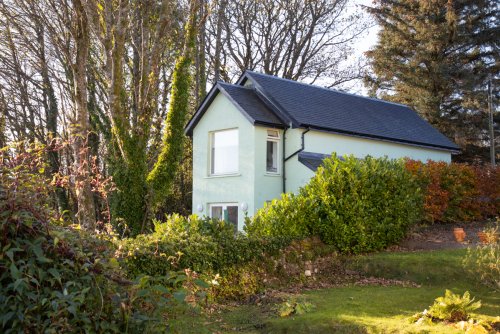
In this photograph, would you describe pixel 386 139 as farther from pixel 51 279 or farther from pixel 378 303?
pixel 51 279

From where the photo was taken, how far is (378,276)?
41.2 feet

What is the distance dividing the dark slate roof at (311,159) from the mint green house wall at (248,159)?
0.16m

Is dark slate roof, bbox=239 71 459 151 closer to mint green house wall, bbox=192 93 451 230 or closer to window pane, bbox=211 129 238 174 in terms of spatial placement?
mint green house wall, bbox=192 93 451 230

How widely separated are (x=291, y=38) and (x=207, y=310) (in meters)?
27.4

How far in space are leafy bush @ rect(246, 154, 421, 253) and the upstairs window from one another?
6.39 meters

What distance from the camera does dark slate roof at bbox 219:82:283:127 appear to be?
66.9 feet

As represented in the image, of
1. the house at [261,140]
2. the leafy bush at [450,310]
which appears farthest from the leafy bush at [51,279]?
the house at [261,140]

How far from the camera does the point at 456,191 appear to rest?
2106 cm

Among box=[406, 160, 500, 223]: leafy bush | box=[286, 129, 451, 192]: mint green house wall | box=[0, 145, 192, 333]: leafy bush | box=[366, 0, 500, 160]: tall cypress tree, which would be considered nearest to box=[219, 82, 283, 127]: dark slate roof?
box=[286, 129, 451, 192]: mint green house wall

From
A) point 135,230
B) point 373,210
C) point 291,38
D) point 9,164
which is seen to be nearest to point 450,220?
point 373,210

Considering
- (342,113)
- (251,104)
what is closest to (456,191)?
(342,113)

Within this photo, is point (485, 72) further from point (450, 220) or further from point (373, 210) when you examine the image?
point (373, 210)

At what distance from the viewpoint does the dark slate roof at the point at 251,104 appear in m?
20.4

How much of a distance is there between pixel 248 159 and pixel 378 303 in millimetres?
11493
